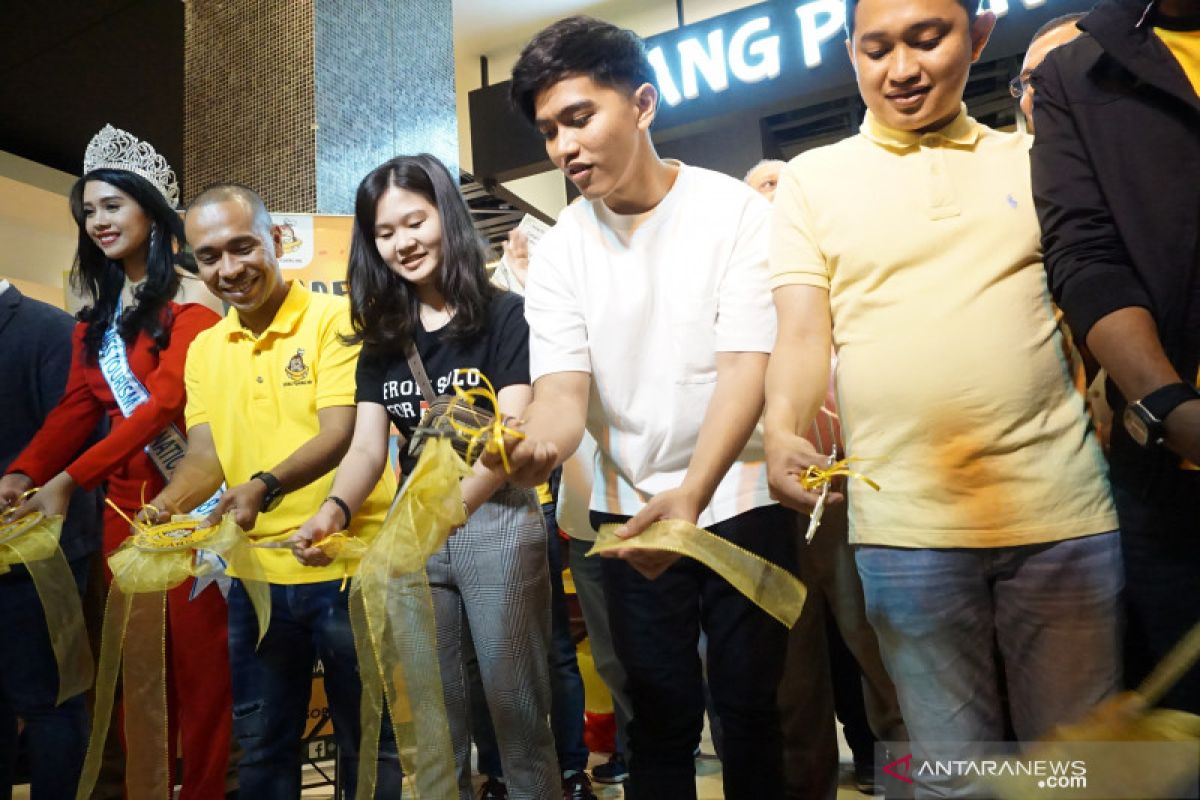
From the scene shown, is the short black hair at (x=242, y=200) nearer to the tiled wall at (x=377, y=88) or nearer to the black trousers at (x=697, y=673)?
the tiled wall at (x=377, y=88)

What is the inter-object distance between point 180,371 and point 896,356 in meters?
2.02

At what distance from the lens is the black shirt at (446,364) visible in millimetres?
1970

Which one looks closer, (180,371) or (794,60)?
(180,371)

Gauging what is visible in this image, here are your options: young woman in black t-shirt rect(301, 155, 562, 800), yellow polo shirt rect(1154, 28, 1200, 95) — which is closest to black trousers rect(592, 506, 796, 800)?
young woman in black t-shirt rect(301, 155, 562, 800)

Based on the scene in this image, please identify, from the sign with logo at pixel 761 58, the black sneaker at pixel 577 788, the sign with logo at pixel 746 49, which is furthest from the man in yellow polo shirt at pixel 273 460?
the sign with logo at pixel 746 49

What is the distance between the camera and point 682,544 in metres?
1.31

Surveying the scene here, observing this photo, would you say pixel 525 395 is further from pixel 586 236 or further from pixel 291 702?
pixel 291 702

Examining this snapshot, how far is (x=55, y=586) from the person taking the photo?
7.68 ft

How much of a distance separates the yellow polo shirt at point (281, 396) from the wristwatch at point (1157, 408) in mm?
1620

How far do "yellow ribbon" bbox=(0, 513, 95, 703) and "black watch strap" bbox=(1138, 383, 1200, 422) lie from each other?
2446 millimetres

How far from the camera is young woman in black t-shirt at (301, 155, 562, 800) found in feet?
5.98

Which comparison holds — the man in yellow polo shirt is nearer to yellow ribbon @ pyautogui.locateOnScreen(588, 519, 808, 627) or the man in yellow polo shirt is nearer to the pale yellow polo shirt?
yellow ribbon @ pyautogui.locateOnScreen(588, 519, 808, 627)

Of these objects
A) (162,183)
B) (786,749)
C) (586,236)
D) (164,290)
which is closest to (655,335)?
(586,236)

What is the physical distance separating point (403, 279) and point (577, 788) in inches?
62.1
